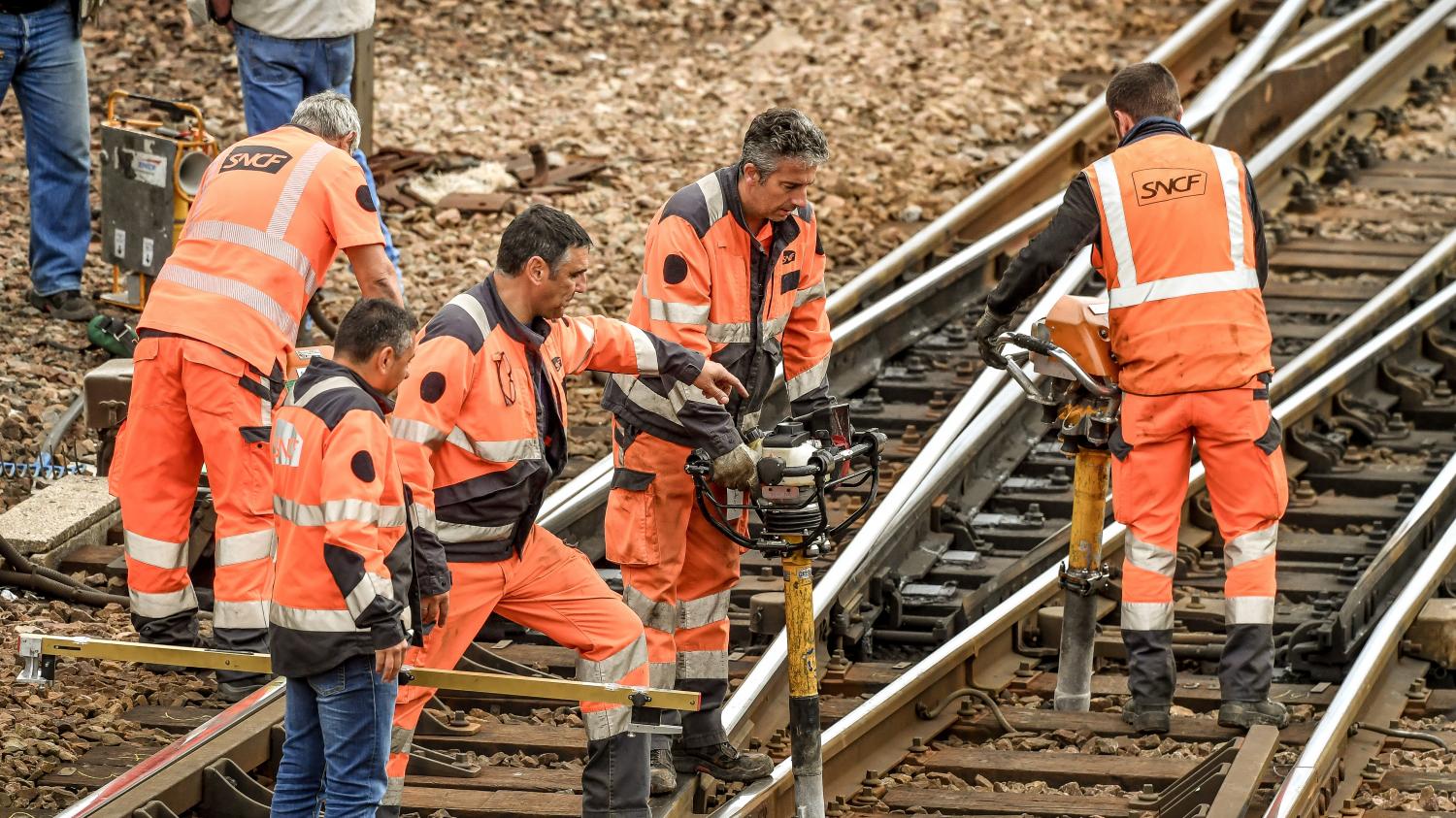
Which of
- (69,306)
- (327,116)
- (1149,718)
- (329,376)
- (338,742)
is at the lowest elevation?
(1149,718)

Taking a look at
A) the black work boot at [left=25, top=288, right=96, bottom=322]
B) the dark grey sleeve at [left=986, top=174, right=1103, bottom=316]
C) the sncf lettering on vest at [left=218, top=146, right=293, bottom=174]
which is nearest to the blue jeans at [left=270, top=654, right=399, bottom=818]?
the sncf lettering on vest at [left=218, top=146, right=293, bottom=174]

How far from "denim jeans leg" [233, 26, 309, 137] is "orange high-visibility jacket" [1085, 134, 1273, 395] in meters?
4.11

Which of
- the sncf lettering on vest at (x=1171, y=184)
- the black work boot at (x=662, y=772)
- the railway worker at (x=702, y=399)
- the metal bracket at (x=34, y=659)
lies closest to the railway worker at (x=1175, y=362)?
the sncf lettering on vest at (x=1171, y=184)

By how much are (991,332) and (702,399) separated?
134cm

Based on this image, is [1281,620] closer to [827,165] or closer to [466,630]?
[466,630]

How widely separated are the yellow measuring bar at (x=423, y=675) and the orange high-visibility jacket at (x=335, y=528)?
268 millimetres

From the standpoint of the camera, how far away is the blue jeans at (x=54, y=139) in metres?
9.84

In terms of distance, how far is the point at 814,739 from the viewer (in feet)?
20.1

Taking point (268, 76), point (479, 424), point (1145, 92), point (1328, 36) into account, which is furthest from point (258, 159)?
point (1328, 36)

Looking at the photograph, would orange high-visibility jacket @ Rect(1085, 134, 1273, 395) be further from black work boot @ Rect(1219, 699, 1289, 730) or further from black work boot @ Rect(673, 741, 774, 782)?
black work boot @ Rect(673, 741, 774, 782)

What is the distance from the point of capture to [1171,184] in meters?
6.82

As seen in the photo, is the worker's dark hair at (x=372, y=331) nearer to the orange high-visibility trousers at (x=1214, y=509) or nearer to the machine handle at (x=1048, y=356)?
the machine handle at (x=1048, y=356)

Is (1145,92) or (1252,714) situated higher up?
(1145,92)

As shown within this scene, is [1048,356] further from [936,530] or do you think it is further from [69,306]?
[69,306]
